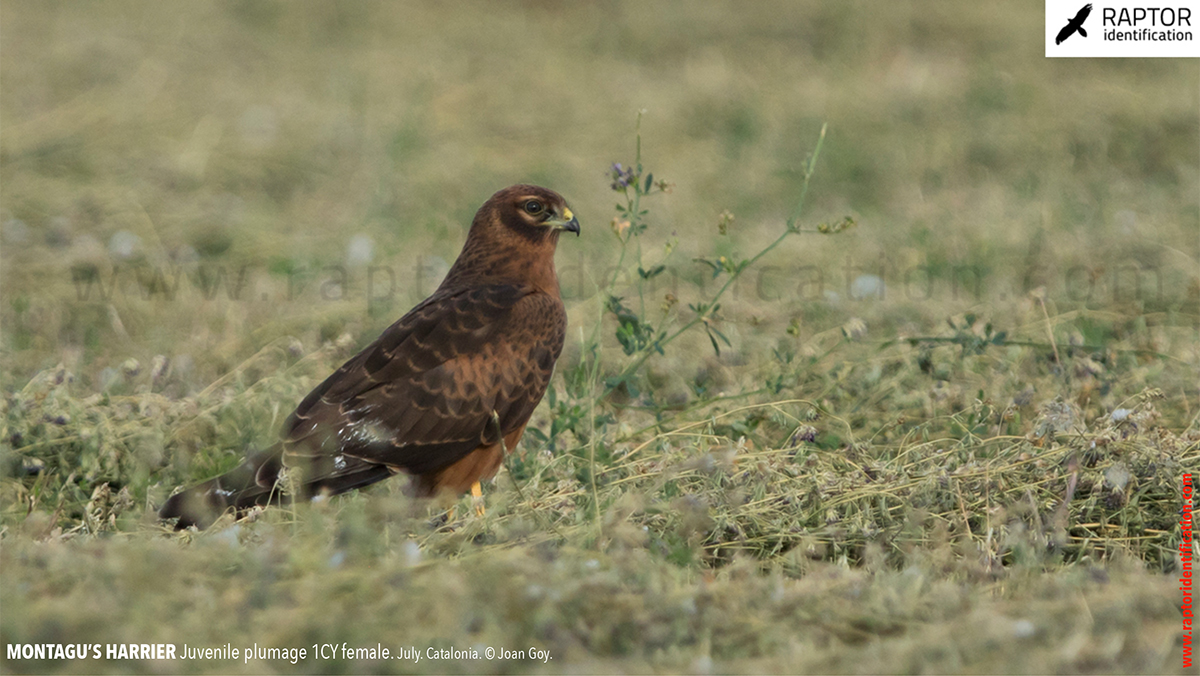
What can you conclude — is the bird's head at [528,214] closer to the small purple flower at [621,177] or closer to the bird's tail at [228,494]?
the small purple flower at [621,177]

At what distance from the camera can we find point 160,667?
2.51m

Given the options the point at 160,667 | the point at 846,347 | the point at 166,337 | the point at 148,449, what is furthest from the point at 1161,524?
the point at 166,337

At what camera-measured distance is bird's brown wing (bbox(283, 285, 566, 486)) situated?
13.2 feet

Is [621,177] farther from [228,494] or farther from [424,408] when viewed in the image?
[228,494]

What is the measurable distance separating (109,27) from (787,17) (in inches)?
286

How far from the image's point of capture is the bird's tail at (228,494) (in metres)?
3.85

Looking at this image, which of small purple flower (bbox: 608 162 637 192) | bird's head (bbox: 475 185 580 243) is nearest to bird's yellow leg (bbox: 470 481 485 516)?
bird's head (bbox: 475 185 580 243)

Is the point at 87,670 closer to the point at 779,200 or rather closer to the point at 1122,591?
the point at 1122,591

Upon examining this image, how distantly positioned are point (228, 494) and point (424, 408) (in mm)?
725

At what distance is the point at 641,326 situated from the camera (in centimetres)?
453
